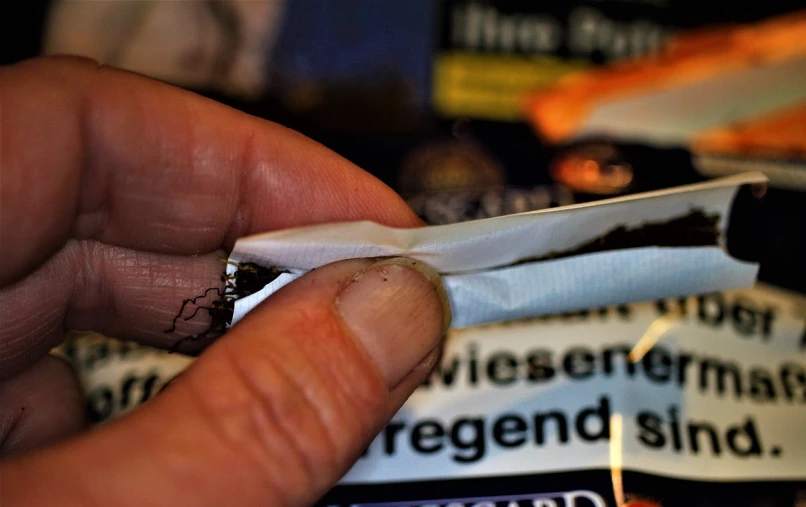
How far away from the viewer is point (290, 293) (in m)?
0.36

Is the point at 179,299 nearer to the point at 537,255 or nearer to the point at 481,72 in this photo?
the point at 537,255

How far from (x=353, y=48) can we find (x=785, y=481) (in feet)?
1.84

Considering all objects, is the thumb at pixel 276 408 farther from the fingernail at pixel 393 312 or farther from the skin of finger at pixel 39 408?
the skin of finger at pixel 39 408

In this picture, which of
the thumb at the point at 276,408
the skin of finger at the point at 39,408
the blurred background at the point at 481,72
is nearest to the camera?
the thumb at the point at 276,408

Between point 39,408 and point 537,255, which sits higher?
point 537,255

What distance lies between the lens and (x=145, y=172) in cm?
42

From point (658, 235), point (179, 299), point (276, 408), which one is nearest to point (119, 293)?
point (179, 299)

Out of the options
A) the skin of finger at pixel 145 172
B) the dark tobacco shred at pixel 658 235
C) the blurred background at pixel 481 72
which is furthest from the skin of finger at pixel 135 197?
the blurred background at pixel 481 72

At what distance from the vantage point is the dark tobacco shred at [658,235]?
387 millimetres

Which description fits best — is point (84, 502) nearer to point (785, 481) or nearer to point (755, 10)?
point (785, 481)

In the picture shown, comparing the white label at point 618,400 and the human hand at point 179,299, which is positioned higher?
the human hand at point 179,299

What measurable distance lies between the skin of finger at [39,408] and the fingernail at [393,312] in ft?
0.69

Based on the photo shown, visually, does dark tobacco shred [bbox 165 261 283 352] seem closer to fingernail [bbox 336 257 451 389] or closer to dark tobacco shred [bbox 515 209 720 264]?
fingernail [bbox 336 257 451 389]

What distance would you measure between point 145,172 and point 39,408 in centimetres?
17
